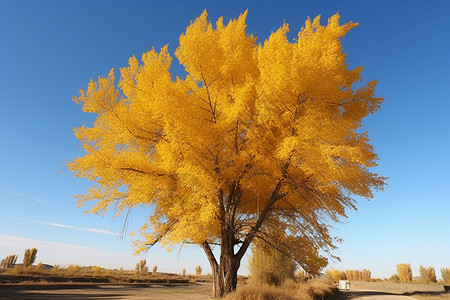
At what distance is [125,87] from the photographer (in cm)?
891

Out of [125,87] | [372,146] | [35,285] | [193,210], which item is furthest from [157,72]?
[35,285]

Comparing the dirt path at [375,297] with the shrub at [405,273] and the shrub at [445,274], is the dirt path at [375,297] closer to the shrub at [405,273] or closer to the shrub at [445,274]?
the shrub at [405,273]

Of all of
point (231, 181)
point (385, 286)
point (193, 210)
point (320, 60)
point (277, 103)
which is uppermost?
point (320, 60)

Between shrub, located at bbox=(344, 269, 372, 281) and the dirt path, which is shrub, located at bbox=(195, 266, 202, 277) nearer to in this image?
shrub, located at bbox=(344, 269, 372, 281)

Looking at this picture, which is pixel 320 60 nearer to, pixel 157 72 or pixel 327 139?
pixel 327 139

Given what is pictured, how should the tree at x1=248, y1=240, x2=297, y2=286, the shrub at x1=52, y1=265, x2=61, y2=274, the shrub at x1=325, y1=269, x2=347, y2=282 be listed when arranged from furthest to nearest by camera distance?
the shrub at x1=325, y1=269, x2=347, y2=282
the shrub at x1=52, y1=265, x2=61, y2=274
the tree at x1=248, y1=240, x2=297, y2=286

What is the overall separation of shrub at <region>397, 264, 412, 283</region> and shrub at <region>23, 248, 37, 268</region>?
1177 inches

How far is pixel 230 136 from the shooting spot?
8.20 m

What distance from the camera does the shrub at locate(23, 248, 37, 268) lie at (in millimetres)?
20453

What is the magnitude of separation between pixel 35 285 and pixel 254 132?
13.4 m

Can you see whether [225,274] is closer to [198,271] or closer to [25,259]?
[25,259]

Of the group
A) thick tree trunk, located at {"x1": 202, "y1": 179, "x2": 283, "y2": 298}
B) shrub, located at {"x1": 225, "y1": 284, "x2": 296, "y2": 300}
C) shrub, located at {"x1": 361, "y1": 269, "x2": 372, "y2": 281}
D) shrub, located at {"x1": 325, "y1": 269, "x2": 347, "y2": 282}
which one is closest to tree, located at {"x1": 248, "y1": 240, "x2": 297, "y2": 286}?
thick tree trunk, located at {"x1": 202, "y1": 179, "x2": 283, "y2": 298}

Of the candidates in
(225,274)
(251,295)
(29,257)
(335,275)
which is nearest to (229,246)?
(225,274)

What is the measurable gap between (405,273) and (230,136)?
80.5ft
